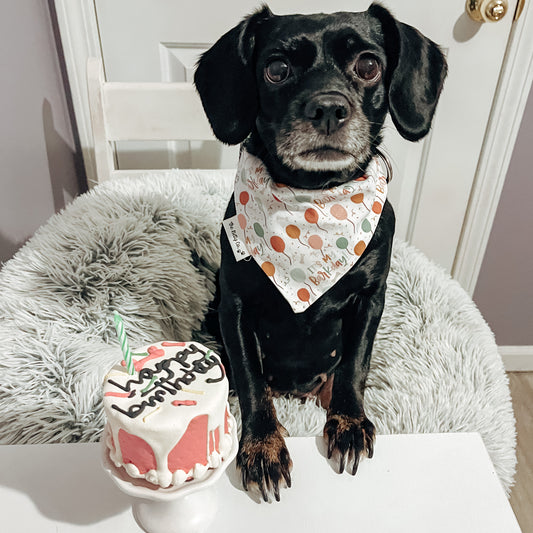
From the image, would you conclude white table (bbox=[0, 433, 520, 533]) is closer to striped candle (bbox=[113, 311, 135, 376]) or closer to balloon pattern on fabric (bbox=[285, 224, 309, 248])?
striped candle (bbox=[113, 311, 135, 376])

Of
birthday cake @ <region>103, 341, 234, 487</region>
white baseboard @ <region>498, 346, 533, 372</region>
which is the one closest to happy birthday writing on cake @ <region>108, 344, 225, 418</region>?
birthday cake @ <region>103, 341, 234, 487</region>

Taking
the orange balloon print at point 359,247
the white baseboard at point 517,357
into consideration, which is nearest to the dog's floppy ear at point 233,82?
the orange balloon print at point 359,247

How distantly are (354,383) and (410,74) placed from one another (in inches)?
17.8

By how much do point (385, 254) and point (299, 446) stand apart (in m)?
0.32

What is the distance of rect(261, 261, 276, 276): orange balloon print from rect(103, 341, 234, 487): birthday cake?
26cm

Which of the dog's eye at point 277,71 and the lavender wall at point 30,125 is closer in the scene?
the dog's eye at point 277,71

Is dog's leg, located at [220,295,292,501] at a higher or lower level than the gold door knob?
lower

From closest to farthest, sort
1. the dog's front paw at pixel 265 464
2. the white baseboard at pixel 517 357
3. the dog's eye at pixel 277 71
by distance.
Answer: the dog's front paw at pixel 265 464, the dog's eye at pixel 277 71, the white baseboard at pixel 517 357

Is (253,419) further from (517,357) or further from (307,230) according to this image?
(517,357)

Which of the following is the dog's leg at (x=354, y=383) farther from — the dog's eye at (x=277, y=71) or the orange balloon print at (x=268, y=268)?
the dog's eye at (x=277, y=71)

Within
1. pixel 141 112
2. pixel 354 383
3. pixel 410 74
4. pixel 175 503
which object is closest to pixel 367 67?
pixel 410 74

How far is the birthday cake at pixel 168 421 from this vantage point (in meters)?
0.41

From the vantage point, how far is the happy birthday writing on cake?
43 centimetres

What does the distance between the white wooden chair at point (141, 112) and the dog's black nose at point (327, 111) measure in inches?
27.2
